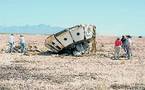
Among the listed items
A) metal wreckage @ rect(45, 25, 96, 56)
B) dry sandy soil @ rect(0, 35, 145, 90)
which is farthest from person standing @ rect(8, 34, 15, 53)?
dry sandy soil @ rect(0, 35, 145, 90)

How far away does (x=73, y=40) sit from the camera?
42.3 m

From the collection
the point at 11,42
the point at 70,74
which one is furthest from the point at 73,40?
the point at 70,74

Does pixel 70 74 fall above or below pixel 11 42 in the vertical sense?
below

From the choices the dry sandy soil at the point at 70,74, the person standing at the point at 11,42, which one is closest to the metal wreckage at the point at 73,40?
the dry sandy soil at the point at 70,74

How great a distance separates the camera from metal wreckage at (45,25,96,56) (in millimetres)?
42281

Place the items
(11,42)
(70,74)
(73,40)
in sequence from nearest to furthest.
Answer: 1. (70,74)
2. (73,40)
3. (11,42)

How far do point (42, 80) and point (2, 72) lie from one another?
172 inches

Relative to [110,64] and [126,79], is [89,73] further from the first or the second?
[110,64]

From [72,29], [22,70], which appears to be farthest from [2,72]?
[72,29]

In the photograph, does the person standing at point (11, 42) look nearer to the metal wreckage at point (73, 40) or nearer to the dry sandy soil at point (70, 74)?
the metal wreckage at point (73, 40)

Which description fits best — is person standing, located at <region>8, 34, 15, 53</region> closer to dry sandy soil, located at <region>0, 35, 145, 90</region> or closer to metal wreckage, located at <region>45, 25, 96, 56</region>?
metal wreckage, located at <region>45, 25, 96, 56</region>

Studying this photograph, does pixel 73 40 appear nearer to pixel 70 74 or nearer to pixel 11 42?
pixel 11 42

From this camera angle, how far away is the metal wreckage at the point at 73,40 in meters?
42.3

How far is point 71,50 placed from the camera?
144 feet
